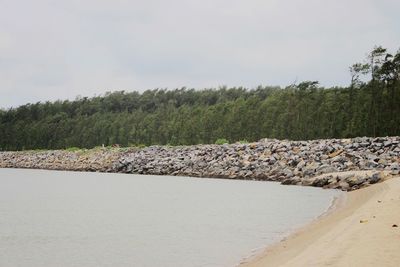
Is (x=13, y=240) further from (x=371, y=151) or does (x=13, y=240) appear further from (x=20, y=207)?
(x=371, y=151)

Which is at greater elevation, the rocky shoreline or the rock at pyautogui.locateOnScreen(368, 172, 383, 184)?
the rocky shoreline

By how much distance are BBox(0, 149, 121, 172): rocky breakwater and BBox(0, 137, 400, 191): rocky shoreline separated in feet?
5.05

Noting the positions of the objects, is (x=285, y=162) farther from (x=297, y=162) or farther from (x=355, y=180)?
(x=355, y=180)

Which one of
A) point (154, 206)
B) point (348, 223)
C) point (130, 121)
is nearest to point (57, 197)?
point (154, 206)

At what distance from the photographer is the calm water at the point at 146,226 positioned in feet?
38.5

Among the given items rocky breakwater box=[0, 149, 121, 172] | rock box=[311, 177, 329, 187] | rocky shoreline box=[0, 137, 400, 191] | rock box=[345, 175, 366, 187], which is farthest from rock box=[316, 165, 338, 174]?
rocky breakwater box=[0, 149, 121, 172]

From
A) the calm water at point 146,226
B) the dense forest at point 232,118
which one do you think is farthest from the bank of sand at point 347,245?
the dense forest at point 232,118

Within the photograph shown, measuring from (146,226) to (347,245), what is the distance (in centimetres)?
772

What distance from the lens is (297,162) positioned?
3997 centimetres

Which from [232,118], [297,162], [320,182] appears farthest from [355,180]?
[232,118]

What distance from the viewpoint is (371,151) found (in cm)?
3772

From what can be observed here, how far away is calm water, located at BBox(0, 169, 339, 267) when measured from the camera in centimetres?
1173

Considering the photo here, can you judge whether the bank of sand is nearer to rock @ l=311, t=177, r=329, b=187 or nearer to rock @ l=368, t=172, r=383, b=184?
rock @ l=368, t=172, r=383, b=184

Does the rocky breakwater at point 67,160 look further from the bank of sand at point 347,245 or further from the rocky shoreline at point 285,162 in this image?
the bank of sand at point 347,245
